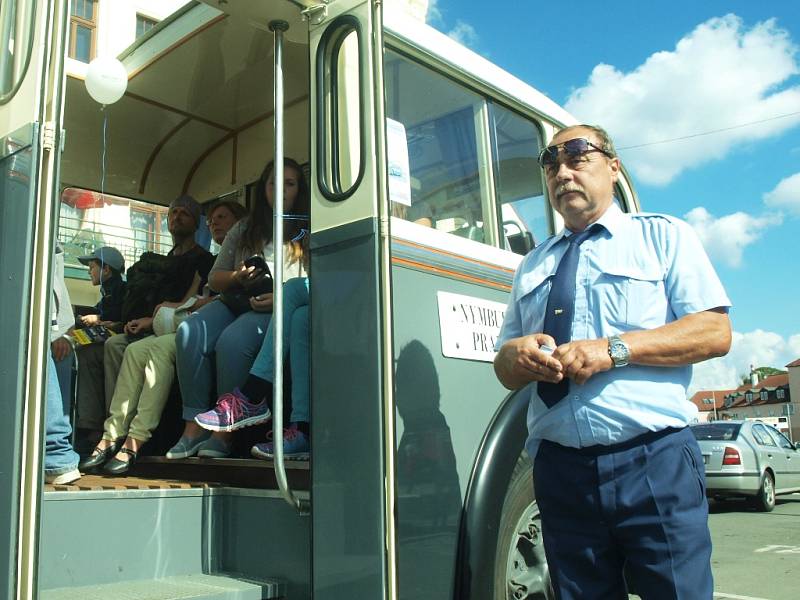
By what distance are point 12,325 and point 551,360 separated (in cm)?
138

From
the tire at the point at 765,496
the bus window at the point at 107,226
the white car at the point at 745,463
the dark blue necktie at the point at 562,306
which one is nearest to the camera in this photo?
the dark blue necktie at the point at 562,306

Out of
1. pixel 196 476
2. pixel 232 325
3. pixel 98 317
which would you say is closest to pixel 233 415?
pixel 196 476

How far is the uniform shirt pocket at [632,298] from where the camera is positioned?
218cm

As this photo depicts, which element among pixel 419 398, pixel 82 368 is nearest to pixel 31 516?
pixel 419 398

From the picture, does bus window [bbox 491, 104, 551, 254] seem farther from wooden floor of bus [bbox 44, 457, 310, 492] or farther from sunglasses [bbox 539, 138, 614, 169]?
wooden floor of bus [bbox 44, 457, 310, 492]

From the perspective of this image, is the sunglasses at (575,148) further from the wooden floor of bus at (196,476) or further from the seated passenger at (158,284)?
the seated passenger at (158,284)

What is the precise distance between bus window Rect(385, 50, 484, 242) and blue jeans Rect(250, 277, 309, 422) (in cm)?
61

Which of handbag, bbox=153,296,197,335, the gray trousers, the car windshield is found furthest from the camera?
the car windshield

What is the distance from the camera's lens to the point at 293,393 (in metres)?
3.09

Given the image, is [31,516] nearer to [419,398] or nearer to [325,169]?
[419,398]

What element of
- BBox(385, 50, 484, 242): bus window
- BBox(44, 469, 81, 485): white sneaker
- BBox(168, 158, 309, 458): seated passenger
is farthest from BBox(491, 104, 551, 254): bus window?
BBox(44, 469, 81, 485): white sneaker

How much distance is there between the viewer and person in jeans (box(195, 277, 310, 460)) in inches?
121

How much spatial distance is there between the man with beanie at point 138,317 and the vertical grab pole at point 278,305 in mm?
1832

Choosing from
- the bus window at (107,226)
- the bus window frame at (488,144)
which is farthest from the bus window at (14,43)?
the bus window at (107,226)
